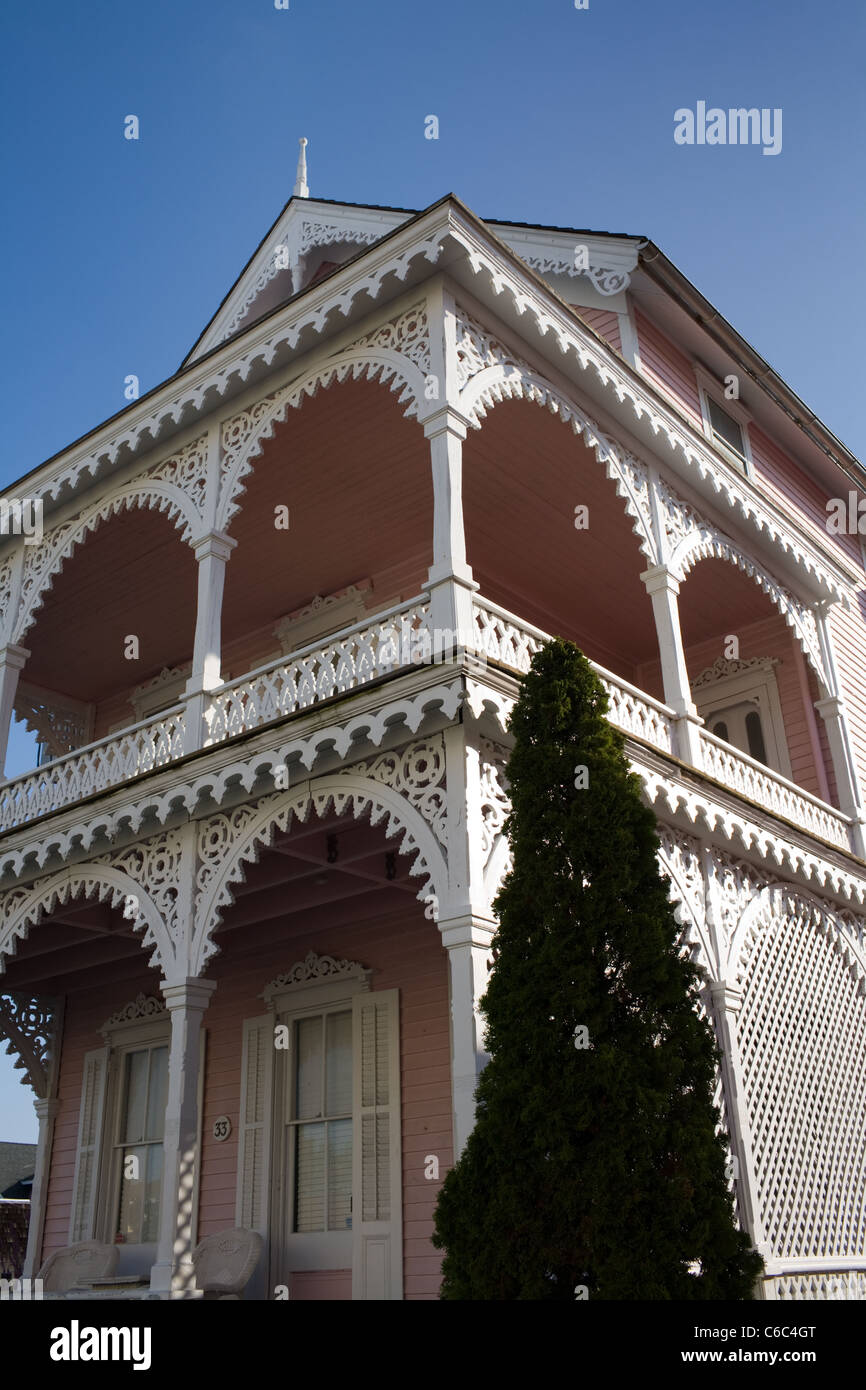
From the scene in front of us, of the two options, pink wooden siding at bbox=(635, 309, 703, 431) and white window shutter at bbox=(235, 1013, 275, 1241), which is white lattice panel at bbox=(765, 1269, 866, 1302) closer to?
white window shutter at bbox=(235, 1013, 275, 1241)

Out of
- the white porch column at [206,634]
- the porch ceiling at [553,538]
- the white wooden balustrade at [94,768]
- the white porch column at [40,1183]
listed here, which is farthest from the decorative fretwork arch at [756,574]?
the white porch column at [40,1183]

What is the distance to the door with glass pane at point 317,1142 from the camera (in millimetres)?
10262

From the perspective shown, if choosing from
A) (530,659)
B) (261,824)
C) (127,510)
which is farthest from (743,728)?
(127,510)

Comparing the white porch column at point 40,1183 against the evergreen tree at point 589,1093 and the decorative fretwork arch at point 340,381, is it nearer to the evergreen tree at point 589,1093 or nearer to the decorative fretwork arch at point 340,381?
the decorative fretwork arch at point 340,381

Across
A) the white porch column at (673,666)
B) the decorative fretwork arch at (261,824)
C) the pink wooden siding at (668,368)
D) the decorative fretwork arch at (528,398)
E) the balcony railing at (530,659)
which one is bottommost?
the decorative fretwork arch at (261,824)

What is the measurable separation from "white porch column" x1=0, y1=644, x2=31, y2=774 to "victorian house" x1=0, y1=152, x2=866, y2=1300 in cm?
4

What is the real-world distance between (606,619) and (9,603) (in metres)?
6.61

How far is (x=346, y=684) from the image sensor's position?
321 inches

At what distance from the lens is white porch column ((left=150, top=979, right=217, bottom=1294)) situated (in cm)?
770

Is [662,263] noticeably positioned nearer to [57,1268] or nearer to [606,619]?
[606,619]

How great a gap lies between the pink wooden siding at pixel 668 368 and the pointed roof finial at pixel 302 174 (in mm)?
4662

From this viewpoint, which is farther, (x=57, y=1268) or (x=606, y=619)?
(x=606, y=619)
